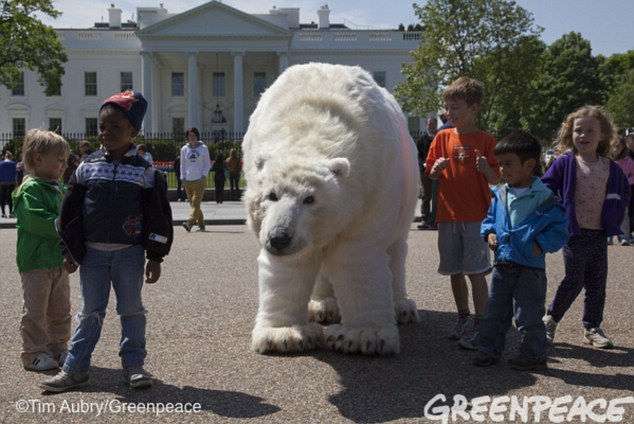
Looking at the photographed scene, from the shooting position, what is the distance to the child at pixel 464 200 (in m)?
5.33

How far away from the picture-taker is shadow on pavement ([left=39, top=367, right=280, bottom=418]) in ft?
12.2

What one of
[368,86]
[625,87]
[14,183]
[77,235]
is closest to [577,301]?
[368,86]

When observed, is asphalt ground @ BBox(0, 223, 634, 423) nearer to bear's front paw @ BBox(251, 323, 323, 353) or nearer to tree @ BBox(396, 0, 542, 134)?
bear's front paw @ BBox(251, 323, 323, 353)

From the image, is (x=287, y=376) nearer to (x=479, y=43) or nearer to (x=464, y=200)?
(x=464, y=200)

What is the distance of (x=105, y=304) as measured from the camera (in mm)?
4141

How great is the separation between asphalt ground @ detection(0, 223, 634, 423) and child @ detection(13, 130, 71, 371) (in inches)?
8.1

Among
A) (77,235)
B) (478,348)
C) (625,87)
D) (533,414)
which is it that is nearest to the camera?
(533,414)

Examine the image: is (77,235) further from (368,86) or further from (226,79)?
(226,79)

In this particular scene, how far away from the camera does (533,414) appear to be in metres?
3.68

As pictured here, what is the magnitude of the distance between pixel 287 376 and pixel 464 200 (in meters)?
1.94

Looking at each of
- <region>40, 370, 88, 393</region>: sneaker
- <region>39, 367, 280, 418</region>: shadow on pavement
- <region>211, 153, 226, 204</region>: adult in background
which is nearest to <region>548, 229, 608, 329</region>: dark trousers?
<region>39, 367, 280, 418</region>: shadow on pavement

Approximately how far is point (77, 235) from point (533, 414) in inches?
103

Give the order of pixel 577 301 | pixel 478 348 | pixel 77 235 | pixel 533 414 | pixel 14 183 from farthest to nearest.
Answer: pixel 14 183 → pixel 577 301 → pixel 478 348 → pixel 77 235 → pixel 533 414

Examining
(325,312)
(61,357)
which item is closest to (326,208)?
(325,312)
